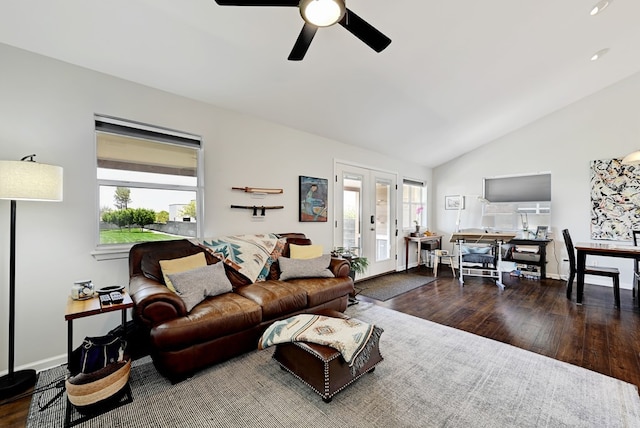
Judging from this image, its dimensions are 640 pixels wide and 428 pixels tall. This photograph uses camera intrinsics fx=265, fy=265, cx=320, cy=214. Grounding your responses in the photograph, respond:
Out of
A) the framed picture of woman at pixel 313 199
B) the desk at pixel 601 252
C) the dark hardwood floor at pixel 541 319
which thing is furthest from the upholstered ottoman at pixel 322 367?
the desk at pixel 601 252

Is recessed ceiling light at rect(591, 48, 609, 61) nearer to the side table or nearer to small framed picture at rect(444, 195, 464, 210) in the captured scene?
small framed picture at rect(444, 195, 464, 210)

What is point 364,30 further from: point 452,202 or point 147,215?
point 452,202

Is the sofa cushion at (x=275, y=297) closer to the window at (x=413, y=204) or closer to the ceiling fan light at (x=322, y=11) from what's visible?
the ceiling fan light at (x=322, y=11)

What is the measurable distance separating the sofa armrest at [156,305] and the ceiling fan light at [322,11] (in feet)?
6.85

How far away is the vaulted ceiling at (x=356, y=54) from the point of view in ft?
6.55

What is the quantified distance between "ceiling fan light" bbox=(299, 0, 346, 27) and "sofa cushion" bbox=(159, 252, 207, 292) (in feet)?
7.38

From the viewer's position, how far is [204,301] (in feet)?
7.62

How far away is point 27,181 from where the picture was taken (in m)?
1.76

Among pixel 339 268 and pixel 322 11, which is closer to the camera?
pixel 322 11

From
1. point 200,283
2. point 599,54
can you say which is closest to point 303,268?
point 200,283

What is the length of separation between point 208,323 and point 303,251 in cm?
160

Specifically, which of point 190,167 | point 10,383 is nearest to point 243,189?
point 190,167

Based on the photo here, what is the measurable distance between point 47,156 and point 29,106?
393 millimetres

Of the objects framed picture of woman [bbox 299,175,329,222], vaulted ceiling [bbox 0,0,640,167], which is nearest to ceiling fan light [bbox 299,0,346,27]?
vaulted ceiling [bbox 0,0,640,167]
